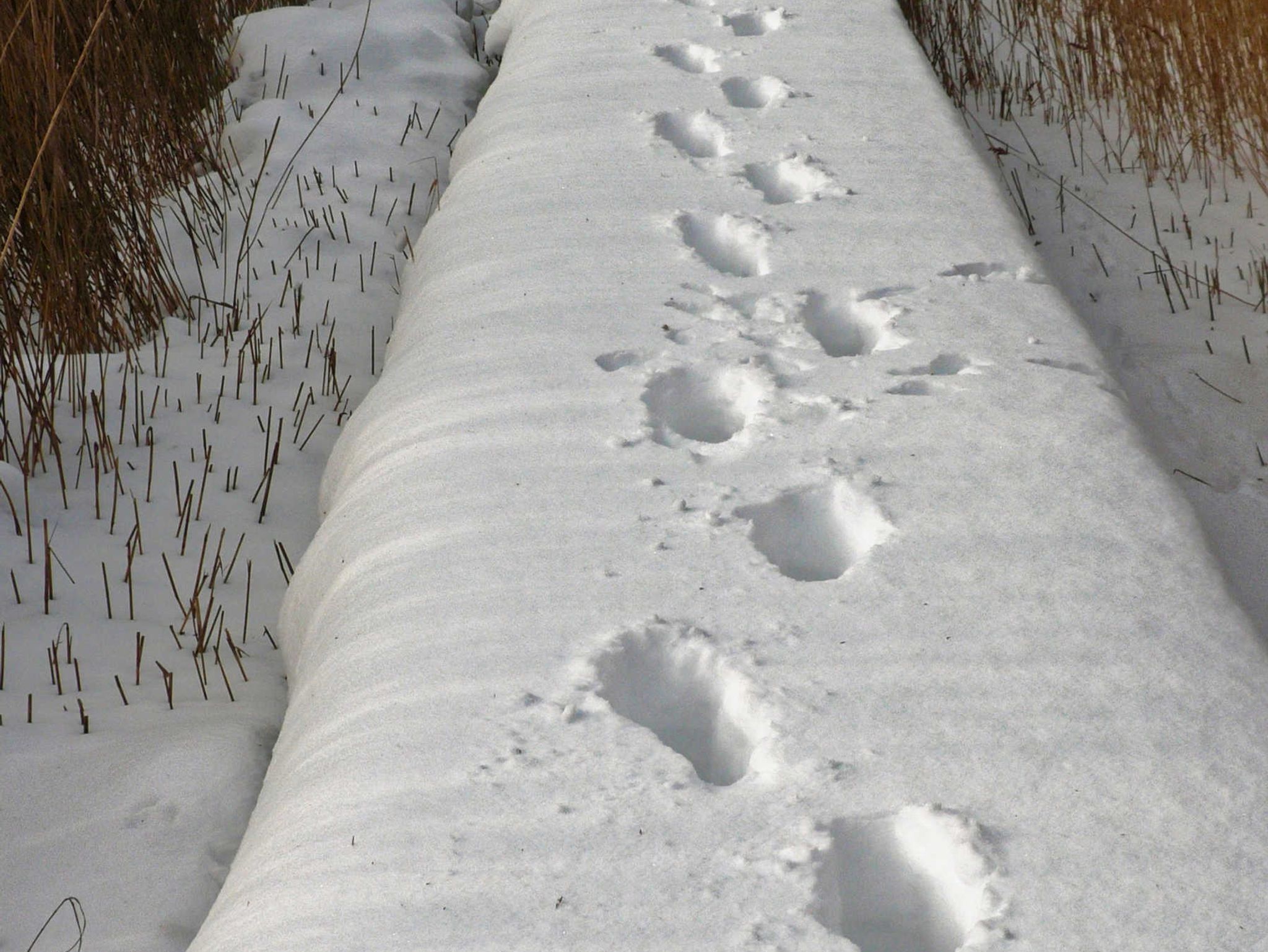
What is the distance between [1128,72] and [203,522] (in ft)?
9.48

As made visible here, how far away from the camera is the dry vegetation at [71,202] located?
247 cm

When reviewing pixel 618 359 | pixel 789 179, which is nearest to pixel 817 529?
pixel 618 359

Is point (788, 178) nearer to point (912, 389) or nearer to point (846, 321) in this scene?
point (846, 321)

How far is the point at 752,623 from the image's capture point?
1528 mm

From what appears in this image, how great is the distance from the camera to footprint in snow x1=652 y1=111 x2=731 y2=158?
2.78 metres

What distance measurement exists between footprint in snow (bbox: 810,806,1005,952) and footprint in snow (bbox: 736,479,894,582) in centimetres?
46

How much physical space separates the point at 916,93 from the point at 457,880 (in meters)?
2.36

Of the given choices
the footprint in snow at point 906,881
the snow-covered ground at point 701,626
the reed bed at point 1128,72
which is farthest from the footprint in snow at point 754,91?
the footprint in snow at point 906,881

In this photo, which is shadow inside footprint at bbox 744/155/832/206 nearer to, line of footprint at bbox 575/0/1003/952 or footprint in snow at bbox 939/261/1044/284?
line of footprint at bbox 575/0/1003/952

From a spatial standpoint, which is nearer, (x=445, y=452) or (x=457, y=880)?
(x=457, y=880)

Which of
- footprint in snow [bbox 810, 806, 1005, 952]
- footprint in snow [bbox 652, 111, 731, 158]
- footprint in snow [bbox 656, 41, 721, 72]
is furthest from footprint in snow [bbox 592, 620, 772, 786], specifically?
footprint in snow [bbox 656, 41, 721, 72]

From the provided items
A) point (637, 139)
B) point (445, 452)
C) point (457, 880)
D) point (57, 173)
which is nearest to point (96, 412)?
point (57, 173)

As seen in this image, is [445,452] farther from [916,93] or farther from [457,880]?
[916,93]

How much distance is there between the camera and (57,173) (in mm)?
2561
